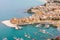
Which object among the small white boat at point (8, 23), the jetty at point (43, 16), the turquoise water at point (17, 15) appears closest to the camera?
the turquoise water at point (17, 15)

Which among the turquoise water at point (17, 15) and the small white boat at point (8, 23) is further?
the small white boat at point (8, 23)

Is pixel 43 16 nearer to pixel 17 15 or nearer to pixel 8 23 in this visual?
pixel 17 15

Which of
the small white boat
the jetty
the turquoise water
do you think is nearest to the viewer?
the turquoise water

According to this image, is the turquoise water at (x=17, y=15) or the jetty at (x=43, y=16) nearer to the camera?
the turquoise water at (x=17, y=15)

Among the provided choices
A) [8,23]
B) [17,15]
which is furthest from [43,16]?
[8,23]

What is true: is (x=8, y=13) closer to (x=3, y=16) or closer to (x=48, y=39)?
(x=3, y=16)

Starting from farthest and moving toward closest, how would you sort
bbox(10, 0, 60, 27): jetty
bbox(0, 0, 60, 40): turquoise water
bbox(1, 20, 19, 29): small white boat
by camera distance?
1. bbox(10, 0, 60, 27): jetty
2. bbox(1, 20, 19, 29): small white boat
3. bbox(0, 0, 60, 40): turquoise water

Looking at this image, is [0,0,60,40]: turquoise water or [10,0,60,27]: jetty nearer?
[0,0,60,40]: turquoise water

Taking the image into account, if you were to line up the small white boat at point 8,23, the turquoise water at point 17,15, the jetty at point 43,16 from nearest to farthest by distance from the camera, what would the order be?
the turquoise water at point 17,15
the small white boat at point 8,23
the jetty at point 43,16
